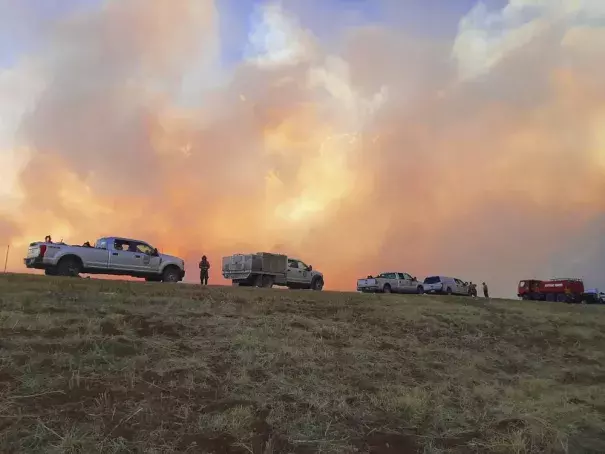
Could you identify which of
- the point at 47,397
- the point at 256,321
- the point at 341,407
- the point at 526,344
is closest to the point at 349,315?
the point at 256,321

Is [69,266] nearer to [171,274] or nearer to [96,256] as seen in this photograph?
[96,256]

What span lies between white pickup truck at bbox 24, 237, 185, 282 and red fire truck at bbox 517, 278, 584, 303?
39257 mm

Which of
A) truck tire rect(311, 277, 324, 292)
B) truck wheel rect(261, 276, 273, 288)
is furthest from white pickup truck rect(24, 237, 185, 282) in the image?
truck tire rect(311, 277, 324, 292)

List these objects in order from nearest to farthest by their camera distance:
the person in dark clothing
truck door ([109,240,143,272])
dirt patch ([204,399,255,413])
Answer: dirt patch ([204,399,255,413]) → truck door ([109,240,143,272]) → the person in dark clothing

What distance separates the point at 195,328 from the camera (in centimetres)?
1325

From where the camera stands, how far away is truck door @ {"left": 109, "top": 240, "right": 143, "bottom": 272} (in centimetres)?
2234

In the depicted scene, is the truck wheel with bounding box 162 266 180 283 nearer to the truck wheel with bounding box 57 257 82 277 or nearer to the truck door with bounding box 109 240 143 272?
the truck door with bounding box 109 240 143 272

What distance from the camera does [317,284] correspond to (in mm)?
32312

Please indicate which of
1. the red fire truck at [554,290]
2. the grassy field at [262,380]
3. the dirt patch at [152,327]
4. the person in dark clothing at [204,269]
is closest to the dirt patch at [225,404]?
the grassy field at [262,380]

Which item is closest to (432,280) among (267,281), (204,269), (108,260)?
(267,281)

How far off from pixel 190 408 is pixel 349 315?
1018 centimetres

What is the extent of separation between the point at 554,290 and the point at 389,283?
2188 cm

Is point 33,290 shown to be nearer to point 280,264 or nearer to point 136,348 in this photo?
point 136,348

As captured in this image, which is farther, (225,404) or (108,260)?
(108,260)
